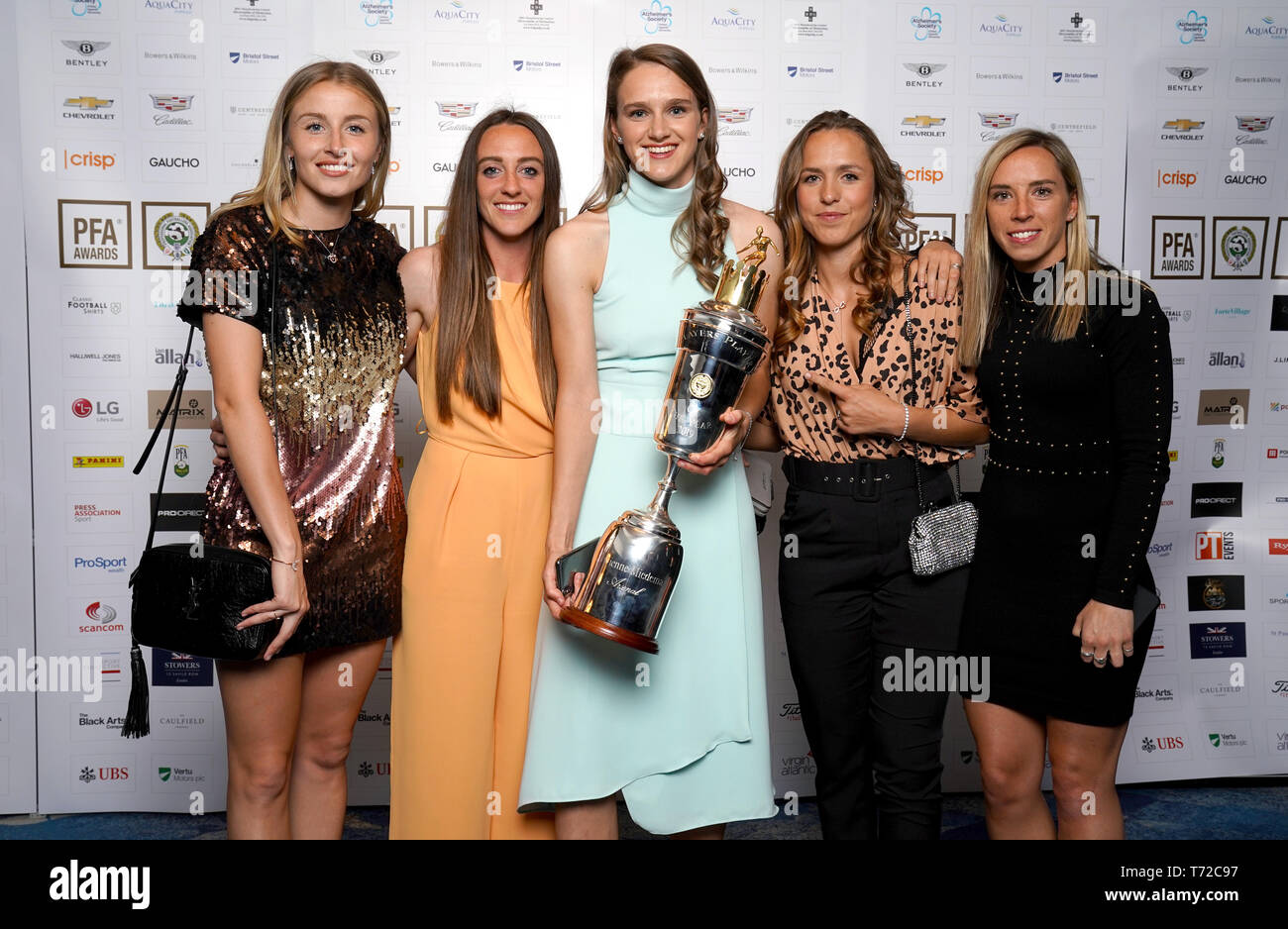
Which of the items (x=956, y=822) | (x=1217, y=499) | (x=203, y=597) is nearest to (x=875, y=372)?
(x=203, y=597)

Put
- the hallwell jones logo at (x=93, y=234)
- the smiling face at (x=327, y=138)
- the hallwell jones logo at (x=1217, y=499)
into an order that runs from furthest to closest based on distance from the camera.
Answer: the hallwell jones logo at (x=1217, y=499) → the hallwell jones logo at (x=93, y=234) → the smiling face at (x=327, y=138)

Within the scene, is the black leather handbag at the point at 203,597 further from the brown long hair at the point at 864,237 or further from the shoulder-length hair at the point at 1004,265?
the shoulder-length hair at the point at 1004,265

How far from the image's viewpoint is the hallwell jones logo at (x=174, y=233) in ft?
13.2

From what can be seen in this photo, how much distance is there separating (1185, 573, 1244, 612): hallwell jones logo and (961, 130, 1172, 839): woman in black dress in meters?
Result: 2.15

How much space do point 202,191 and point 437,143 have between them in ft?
3.00

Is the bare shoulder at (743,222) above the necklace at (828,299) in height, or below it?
above

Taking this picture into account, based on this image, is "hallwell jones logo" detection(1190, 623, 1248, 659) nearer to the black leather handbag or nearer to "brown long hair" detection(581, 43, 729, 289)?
"brown long hair" detection(581, 43, 729, 289)

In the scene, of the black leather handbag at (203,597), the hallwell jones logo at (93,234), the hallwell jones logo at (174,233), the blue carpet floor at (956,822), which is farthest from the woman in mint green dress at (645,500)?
the hallwell jones logo at (93,234)

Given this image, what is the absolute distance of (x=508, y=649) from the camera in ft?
8.45

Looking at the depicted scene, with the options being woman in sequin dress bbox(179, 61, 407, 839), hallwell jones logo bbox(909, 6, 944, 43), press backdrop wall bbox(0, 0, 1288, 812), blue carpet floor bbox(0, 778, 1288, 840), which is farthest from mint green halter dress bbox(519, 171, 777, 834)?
hallwell jones logo bbox(909, 6, 944, 43)

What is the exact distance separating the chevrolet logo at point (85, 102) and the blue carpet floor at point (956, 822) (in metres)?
2.69

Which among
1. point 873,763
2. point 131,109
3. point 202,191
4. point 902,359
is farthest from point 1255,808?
point 131,109

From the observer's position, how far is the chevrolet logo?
3932 mm

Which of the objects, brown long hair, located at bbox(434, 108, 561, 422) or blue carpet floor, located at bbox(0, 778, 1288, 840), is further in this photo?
blue carpet floor, located at bbox(0, 778, 1288, 840)
